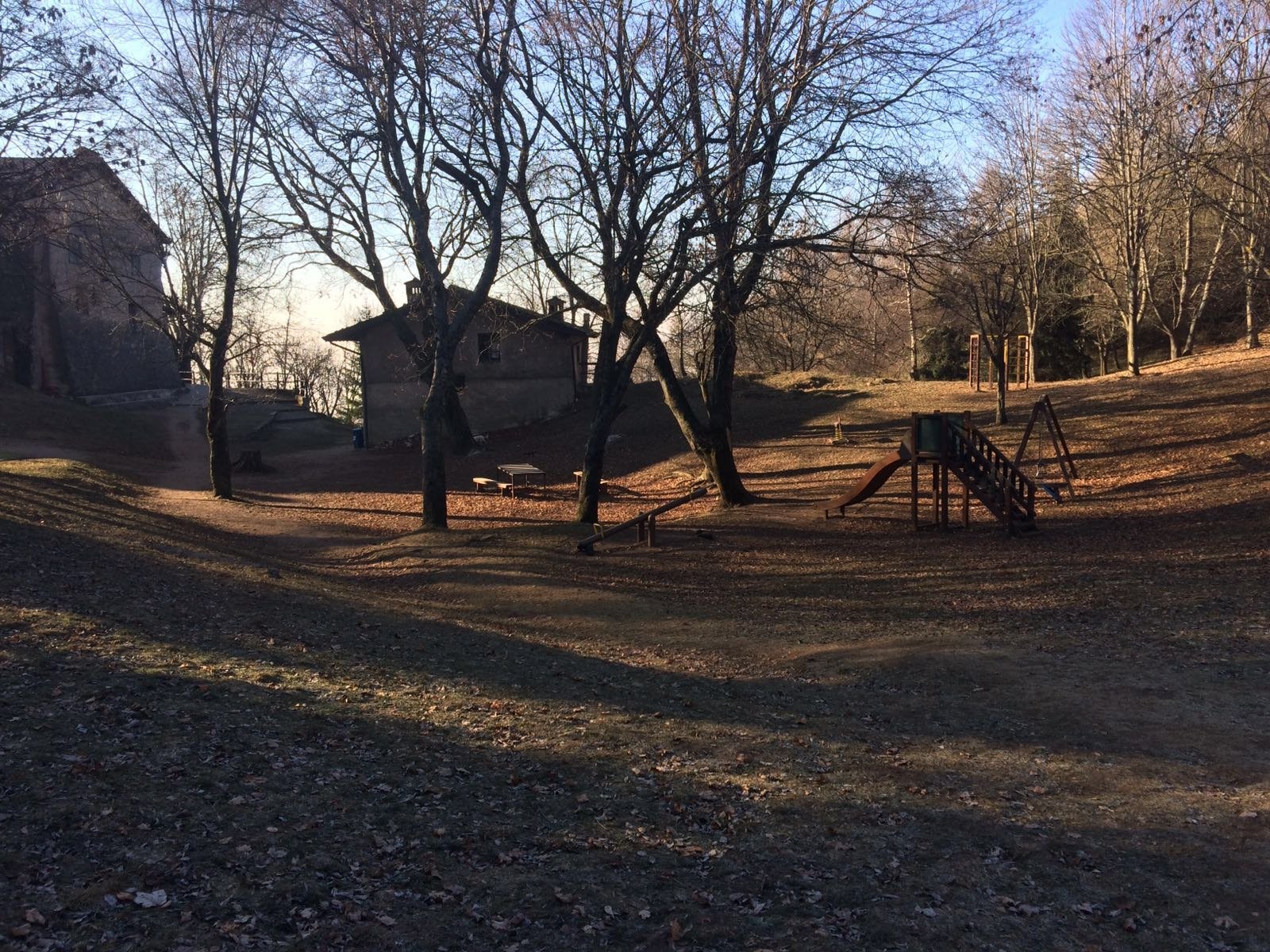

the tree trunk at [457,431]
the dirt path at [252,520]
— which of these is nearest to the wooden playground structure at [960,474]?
the dirt path at [252,520]

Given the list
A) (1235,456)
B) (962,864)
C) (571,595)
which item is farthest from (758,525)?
(962,864)

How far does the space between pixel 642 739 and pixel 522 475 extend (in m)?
19.4

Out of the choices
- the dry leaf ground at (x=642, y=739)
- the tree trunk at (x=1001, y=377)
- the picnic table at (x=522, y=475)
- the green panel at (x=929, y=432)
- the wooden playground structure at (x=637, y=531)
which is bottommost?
the dry leaf ground at (x=642, y=739)

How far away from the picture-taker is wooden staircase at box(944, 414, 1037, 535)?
15258mm

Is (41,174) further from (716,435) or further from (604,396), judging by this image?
(716,435)

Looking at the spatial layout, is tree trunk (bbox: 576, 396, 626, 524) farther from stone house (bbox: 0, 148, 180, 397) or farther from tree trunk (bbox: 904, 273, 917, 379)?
stone house (bbox: 0, 148, 180, 397)

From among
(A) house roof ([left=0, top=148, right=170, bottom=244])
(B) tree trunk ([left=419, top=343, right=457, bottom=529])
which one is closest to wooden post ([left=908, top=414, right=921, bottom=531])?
(B) tree trunk ([left=419, top=343, right=457, bottom=529])

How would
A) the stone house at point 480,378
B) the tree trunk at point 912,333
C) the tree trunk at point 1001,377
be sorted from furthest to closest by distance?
the tree trunk at point 912,333 < the stone house at point 480,378 < the tree trunk at point 1001,377

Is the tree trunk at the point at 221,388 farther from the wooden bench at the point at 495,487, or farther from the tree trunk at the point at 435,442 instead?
the tree trunk at the point at 435,442

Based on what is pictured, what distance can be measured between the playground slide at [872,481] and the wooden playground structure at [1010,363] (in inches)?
511

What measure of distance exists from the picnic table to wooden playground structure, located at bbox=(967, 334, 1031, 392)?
13000 millimetres

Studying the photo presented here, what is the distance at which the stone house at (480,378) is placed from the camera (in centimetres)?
3697

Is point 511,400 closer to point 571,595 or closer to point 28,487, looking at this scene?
point 28,487

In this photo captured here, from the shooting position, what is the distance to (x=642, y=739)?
22.7 ft
